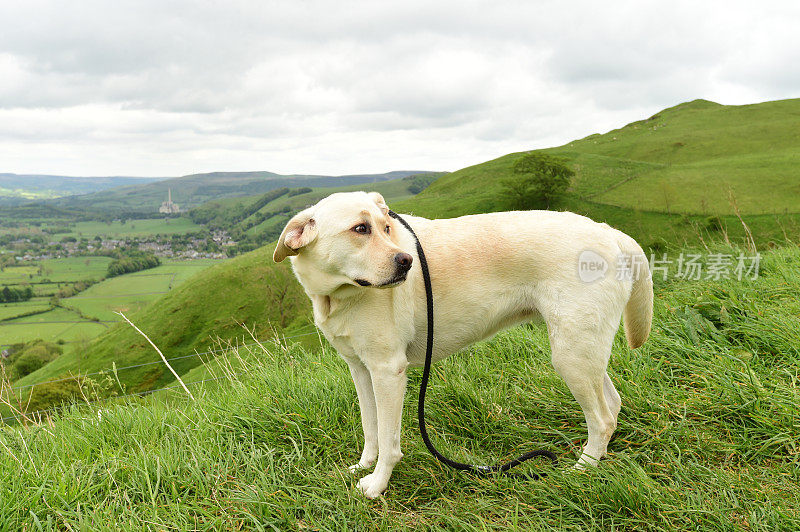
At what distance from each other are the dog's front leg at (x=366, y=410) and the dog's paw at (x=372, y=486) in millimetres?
233

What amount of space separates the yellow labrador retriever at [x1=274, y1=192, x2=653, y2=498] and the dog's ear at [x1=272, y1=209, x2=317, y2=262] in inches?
0.7

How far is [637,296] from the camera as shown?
3.68 meters

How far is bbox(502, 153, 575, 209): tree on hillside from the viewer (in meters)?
42.2

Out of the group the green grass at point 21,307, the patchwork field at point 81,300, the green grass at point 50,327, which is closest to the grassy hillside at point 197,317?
the patchwork field at point 81,300

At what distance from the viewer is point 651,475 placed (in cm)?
334

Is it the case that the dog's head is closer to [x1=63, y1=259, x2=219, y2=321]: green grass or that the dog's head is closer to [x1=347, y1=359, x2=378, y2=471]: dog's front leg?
[x1=347, y1=359, x2=378, y2=471]: dog's front leg

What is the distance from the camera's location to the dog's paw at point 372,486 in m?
3.38

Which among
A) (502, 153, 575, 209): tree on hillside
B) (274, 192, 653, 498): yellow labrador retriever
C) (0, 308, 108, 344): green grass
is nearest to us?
(274, 192, 653, 498): yellow labrador retriever

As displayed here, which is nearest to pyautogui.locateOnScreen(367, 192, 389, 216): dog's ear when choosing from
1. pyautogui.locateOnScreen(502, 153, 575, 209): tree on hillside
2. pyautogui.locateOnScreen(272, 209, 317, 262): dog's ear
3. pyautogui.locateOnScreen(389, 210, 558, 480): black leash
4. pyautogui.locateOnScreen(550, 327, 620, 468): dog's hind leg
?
pyautogui.locateOnScreen(389, 210, 558, 480): black leash

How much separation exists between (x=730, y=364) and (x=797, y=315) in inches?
59.0

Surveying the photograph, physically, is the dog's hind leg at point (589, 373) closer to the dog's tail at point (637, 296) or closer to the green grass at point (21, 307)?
the dog's tail at point (637, 296)

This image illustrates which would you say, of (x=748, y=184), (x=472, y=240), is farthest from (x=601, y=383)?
(x=748, y=184)

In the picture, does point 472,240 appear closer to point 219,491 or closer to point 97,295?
point 219,491

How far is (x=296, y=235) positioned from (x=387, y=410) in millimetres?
1473
